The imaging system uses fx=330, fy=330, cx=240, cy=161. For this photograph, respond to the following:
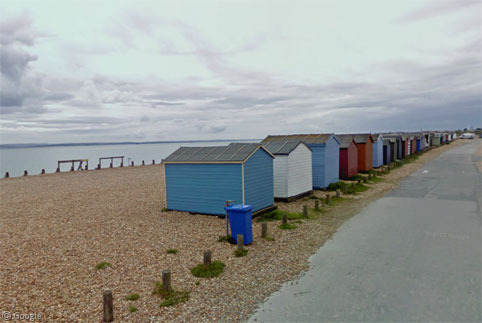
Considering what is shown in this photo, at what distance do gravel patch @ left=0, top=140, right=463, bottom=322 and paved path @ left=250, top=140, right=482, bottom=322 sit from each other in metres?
0.67

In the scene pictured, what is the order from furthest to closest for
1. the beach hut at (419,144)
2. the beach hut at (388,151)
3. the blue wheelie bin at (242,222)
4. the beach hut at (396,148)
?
the beach hut at (419,144)
the beach hut at (396,148)
the beach hut at (388,151)
the blue wheelie bin at (242,222)

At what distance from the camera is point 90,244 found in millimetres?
11516

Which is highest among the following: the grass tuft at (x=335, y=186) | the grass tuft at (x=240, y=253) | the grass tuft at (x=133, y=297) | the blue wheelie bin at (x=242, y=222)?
the blue wheelie bin at (x=242, y=222)

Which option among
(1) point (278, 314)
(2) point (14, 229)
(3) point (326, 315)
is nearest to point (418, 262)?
(3) point (326, 315)

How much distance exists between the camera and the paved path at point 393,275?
6980 mm

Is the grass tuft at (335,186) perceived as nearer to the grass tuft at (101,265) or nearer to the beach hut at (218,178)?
the beach hut at (218,178)

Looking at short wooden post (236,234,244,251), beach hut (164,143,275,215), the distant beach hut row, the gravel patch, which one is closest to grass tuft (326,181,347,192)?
the distant beach hut row

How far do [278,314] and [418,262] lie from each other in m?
5.12

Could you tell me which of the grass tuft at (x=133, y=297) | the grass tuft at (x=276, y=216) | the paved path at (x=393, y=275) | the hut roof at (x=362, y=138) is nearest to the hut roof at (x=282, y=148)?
the grass tuft at (x=276, y=216)

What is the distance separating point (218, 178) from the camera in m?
15.0

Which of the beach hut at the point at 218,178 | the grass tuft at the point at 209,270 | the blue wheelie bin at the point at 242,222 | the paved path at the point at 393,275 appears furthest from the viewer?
the beach hut at the point at 218,178

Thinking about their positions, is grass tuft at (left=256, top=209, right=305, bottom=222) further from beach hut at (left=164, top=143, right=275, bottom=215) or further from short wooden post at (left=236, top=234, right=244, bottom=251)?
short wooden post at (left=236, top=234, right=244, bottom=251)

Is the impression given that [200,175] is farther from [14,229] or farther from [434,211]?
[434,211]

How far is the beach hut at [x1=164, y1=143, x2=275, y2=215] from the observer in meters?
14.7
